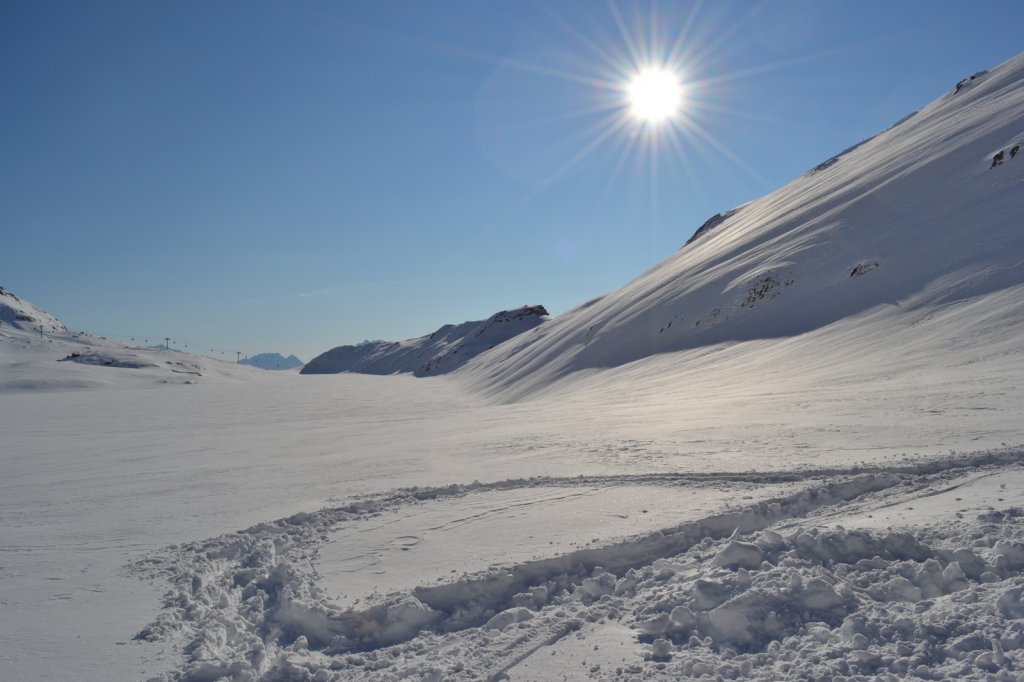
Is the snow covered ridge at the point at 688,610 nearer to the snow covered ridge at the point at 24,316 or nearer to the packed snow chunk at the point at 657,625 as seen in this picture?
the packed snow chunk at the point at 657,625

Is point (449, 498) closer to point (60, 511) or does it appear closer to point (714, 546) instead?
point (714, 546)

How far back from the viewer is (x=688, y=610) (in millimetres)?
4309

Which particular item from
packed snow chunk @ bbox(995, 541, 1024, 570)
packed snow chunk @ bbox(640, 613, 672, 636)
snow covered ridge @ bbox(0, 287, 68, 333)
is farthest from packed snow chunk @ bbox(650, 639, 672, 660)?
snow covered ridge @ bbox(0, 287, 68, 333)

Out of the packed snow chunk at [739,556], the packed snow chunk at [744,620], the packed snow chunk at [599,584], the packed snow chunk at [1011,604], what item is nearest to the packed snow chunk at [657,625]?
the packed snow chunk at [744,620]

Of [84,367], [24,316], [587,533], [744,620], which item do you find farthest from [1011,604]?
[24,316]

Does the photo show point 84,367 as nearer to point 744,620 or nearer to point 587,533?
point 587,533

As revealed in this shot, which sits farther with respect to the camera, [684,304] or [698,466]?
[684,304]

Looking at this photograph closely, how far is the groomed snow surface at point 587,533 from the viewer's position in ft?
13.4

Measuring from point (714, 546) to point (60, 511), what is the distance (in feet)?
32.3

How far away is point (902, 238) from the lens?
925 inches

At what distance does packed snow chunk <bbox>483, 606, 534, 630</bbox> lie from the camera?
4.61 meters

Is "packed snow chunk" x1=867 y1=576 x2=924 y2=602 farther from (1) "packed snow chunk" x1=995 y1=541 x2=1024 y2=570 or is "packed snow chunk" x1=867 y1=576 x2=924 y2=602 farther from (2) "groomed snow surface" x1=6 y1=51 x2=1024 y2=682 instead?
(1) "packed snow chunk" x1=995 y1=541 x2=1024 y2=570

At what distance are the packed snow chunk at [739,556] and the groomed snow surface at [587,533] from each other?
0.06 ft

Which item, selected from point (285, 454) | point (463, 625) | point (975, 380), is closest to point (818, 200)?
point (975, 380)
